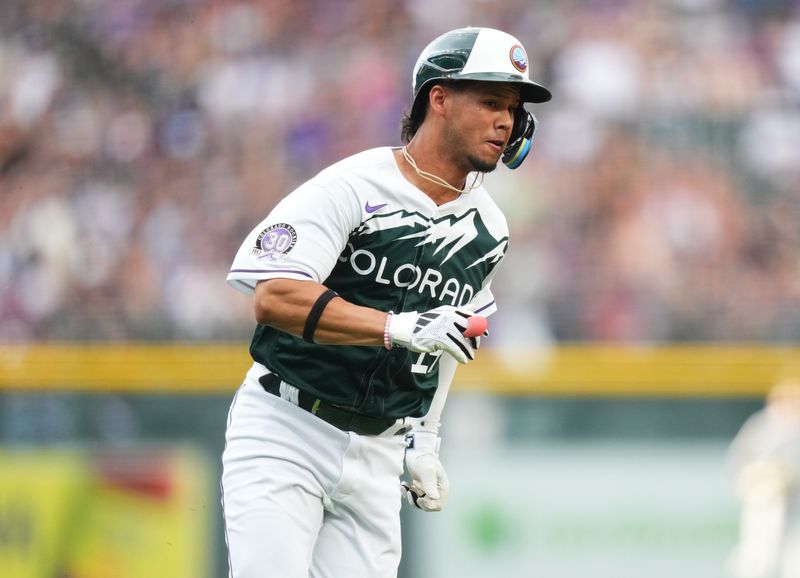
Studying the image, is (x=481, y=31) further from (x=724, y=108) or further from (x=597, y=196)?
(x=724, y=108)

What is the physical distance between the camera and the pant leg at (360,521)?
4500 mm

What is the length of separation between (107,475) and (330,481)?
4.26 m

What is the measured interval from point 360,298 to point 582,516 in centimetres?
425

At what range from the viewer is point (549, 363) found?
27.8 ft

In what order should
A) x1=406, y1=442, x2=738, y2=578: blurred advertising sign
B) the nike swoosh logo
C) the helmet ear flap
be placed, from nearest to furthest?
the nike swoosh logo → the helmet ear flap → x1=406, y1=442, x2=738, y2=578: blurred advertising sign

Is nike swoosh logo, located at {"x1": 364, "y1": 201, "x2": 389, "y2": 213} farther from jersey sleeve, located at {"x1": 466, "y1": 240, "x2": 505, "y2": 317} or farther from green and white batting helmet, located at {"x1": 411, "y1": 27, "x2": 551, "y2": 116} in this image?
jersey sleeve, located at {"x1": 466, "y1": 240, "x2": 505, "y2": 317}

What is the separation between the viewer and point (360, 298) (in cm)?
451

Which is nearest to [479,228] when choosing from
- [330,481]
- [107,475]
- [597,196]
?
[330,481]

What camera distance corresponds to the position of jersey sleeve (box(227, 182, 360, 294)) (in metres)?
4.20

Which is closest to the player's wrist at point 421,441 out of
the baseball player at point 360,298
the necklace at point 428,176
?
the baseball player at point 360,298

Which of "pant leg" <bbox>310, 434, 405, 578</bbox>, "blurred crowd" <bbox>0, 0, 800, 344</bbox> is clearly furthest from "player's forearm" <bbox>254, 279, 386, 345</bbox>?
"blurred crowd" <bbox>0, 0, 800, 344</bbox>

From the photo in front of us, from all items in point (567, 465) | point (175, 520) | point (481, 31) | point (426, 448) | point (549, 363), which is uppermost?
point (481, 31)

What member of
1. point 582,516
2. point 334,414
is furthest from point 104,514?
point 334,414

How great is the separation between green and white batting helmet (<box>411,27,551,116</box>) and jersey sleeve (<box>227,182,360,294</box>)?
0.56 meters
